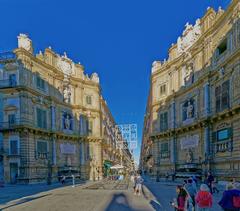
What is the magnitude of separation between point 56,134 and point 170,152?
17.0 m

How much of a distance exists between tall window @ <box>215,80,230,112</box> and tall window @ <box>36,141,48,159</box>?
74.0 feet

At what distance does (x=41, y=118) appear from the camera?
31203 mm

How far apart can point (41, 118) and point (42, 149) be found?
14.0ft

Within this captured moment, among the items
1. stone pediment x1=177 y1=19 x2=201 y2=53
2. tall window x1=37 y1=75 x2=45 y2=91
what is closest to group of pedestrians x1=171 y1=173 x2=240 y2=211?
stone pediment x1=177 y1=19 x2=201 y2=53

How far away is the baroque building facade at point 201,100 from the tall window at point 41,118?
1686 centimetres

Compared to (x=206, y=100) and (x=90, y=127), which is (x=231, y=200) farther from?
(x=90, y=127)

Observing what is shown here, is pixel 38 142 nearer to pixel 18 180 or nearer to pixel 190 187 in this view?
pixel 18 180

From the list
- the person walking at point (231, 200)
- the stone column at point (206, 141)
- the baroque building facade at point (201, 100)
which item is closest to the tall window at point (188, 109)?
the baroque building facade at point (201, 100)

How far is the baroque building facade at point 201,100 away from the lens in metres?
20.2

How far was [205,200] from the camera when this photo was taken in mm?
6562

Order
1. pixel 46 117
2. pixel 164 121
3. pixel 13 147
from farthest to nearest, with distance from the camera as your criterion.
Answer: pixel 164 121
pixel 46 117
pixel 13 147

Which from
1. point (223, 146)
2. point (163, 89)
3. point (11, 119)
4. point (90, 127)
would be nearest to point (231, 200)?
point (223, 146)

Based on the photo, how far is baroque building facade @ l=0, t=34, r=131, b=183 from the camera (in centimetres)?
2745

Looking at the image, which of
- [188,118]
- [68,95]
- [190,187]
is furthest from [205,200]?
[68,95]
